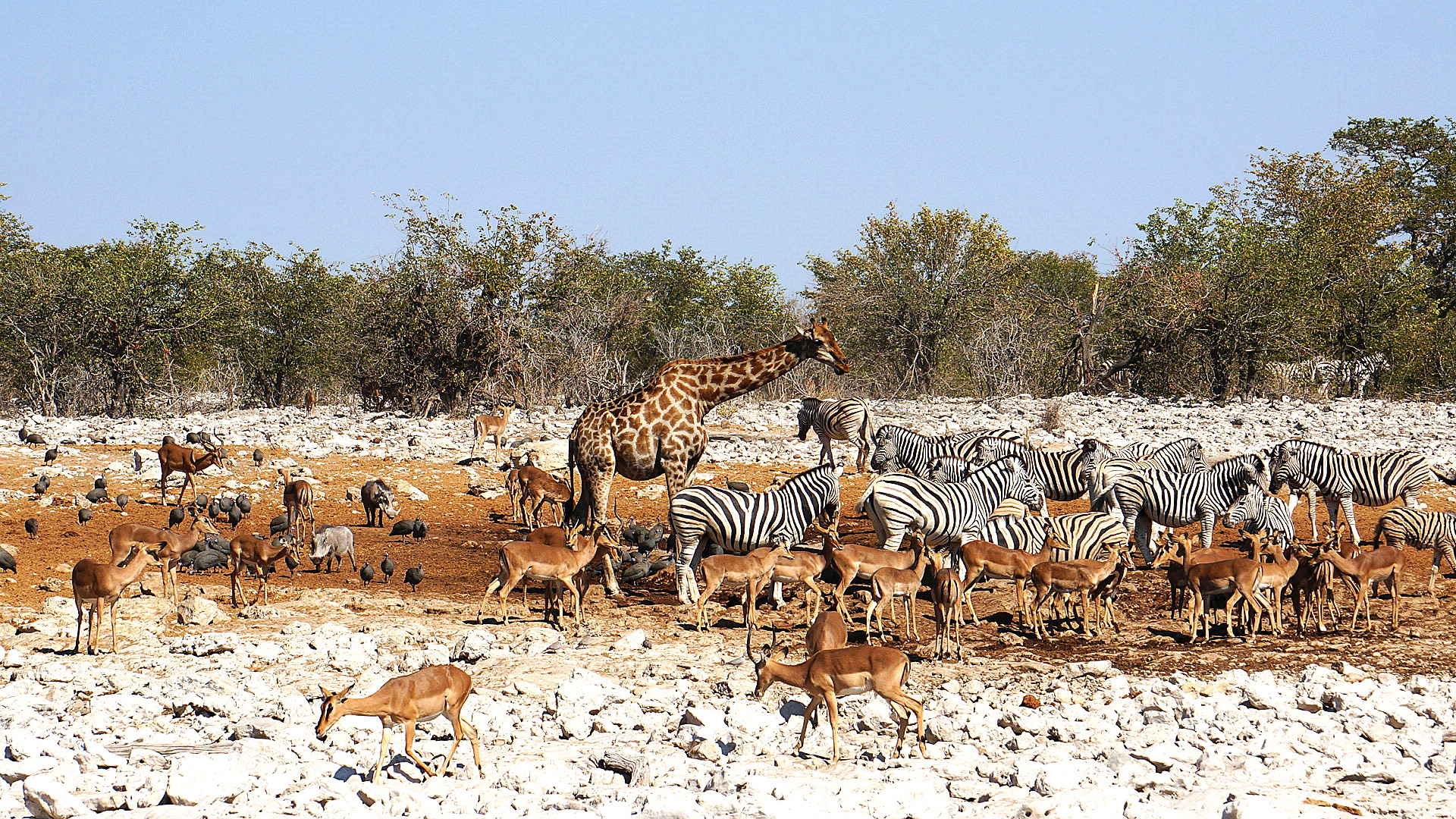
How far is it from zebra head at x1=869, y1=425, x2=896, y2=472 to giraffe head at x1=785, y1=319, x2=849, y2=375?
5529 mm

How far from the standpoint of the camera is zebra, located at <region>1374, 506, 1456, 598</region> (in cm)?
1373

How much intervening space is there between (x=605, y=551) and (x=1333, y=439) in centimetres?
1764

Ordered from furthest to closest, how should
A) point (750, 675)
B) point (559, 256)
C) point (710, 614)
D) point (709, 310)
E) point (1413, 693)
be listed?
point (709, 310) → point (559, 256) → point (710, 614) → point (750, 675) → point (1413, 693)

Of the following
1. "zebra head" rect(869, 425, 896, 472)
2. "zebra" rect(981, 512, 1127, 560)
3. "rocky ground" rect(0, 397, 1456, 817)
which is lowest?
"rocky ground" rect(0, 397, 1456, 817)

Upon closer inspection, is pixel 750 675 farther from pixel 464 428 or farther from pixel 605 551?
pixel 464 428

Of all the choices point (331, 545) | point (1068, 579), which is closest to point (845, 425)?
point (331, 545)

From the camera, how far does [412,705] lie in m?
6.97

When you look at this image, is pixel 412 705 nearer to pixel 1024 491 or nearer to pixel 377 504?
pixel 377 504

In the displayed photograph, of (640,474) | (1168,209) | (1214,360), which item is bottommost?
(640,474)

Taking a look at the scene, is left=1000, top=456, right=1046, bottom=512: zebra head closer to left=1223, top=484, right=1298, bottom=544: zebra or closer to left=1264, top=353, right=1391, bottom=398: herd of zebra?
left=1223, top=484, right=1298, bottom=544: zebra

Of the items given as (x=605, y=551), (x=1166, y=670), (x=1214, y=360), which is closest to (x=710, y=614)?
(x=605, y=551)

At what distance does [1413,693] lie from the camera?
8.73 m

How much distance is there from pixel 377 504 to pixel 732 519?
240 inches

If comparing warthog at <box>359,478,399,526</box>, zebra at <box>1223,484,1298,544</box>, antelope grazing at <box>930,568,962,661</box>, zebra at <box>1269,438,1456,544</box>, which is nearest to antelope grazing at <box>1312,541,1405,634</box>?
antelope grazing at <box>930,568,962,661</box>
